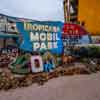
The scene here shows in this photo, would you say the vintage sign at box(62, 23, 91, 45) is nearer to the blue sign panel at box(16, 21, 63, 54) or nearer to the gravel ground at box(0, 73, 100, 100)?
the blue sign panel at box(16, 21, 63, 54)

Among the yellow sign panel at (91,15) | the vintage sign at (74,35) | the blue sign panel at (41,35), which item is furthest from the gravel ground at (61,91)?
the yellow sign panel at (91,15)

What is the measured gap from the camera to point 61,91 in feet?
17.5

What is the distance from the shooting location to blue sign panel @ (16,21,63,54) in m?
8.33

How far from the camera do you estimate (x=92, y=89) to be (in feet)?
18.2

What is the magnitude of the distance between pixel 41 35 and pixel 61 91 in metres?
3.93

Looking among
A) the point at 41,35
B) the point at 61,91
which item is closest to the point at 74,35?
the point at 41,35

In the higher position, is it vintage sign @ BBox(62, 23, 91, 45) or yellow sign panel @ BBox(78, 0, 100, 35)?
yellow sign panel @ BBox(78, 0, 100, 35)

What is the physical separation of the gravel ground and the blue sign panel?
2528 mm

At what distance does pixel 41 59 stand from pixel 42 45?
1.55 metres

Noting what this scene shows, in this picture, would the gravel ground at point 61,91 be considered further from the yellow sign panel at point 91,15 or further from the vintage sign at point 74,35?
the yellow sign panel at point 91,15

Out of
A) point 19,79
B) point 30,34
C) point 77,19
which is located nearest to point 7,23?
point 30,34

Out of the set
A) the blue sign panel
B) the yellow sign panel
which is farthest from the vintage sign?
the yellow sign panel

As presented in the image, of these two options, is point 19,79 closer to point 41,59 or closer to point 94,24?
point 41,59

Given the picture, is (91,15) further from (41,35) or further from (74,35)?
(41,35)
